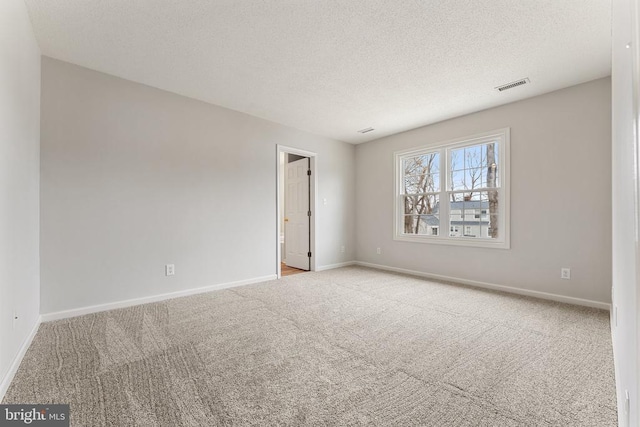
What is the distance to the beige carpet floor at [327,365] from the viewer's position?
1.46 metres

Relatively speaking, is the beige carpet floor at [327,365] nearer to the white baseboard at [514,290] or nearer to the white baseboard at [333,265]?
the white baseboard at [514,290]

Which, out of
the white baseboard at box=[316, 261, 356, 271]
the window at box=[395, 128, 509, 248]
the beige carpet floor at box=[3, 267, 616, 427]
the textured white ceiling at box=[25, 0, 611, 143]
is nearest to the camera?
the beige carpet floor at box=[3, 267, 616, 427]

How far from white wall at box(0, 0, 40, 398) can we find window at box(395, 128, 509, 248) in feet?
15.3

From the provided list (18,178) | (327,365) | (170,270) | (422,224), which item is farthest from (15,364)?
(422,224)

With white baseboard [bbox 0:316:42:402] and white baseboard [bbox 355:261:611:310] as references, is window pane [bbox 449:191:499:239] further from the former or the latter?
white baseboard [bbox 0:316:42:402]

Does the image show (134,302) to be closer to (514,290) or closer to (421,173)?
(421,173)

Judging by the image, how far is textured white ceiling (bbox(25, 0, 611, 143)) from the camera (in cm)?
210

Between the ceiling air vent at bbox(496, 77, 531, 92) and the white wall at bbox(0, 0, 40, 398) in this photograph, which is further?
the ceiling air vent at bbox(496, 77, 531, 92)

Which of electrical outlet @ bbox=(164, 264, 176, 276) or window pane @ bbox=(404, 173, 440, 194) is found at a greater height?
window pane @ bbox=(404, 173, 440, 194)

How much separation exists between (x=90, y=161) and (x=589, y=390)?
4428mm

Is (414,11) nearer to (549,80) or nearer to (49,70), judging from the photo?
(549,80)

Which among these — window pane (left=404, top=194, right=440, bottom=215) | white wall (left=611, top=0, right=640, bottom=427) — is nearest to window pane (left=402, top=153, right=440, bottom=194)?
window pane (left=404, top=194, right=440, bottom=215)

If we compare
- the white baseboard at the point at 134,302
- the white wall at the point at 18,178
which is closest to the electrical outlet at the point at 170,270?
the white baseboard at the point at 134,302

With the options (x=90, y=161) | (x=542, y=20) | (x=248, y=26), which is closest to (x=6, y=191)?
(x=90, y=161)
